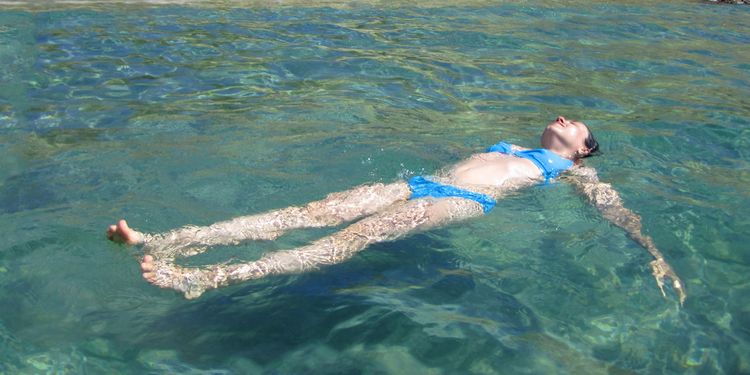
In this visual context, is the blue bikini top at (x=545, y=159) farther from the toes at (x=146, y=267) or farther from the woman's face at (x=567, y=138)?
the toes at (x=146, y=267)

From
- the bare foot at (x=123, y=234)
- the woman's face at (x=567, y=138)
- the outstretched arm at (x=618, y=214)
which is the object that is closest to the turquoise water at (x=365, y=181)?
the outstretched arm at (x=618, y=214)

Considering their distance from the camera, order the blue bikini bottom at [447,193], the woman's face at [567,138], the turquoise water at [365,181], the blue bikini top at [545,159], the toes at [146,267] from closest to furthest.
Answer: the turquoise water at [365,181] → the toes at [146,267] → the blue bikini bottom at [447,193] → the blue bikini top at [545,159] → the woman's face at [567,138]

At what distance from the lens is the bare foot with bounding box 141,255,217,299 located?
3.32 metres

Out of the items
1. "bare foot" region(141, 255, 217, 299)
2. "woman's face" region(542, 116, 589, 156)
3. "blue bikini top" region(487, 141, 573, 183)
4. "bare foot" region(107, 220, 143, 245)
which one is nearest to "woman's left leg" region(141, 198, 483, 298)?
"bare foot" region(141, 255, 217, 299)

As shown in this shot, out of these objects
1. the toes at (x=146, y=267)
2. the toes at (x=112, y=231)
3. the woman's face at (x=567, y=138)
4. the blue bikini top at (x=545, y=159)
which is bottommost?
the toes at (x=146, y=267)

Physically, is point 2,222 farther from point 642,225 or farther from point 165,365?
point 642,225

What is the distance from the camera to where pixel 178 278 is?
335cm

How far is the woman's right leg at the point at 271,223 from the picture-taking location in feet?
12.1

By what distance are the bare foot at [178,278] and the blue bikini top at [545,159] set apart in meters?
2.48

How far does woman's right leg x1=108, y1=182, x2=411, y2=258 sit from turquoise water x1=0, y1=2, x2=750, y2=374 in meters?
0.09

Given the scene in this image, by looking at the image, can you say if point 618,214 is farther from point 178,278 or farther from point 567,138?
point 178,278

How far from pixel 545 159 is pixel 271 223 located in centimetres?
205

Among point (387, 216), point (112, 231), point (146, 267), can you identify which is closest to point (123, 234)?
point (112, 231)

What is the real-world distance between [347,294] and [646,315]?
58.5 inches
